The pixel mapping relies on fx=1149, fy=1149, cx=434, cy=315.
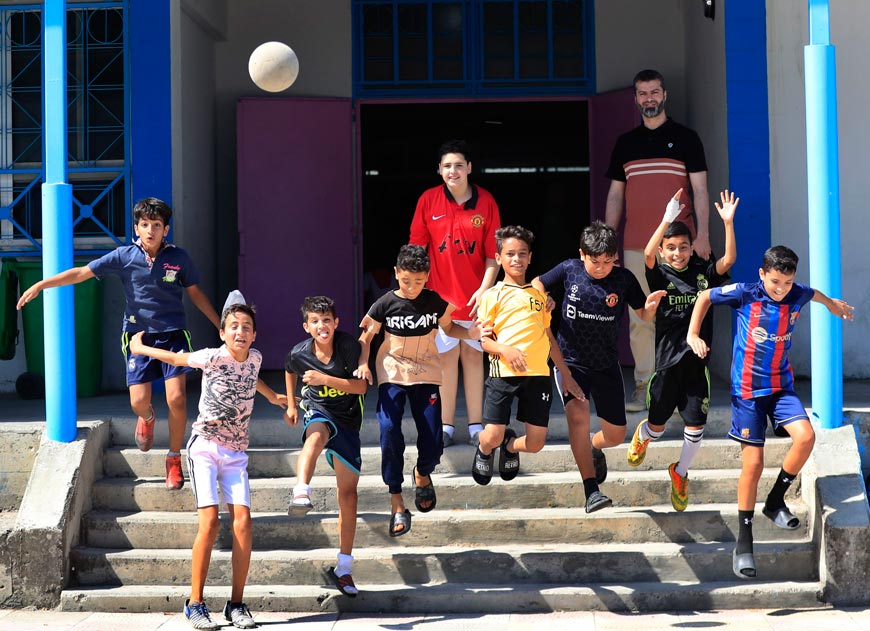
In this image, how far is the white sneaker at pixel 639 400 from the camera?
7312 mm

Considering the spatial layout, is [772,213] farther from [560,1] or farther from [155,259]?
[155,259]

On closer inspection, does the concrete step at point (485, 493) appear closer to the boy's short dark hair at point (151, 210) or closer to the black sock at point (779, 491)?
the black sock at point (779, 491)

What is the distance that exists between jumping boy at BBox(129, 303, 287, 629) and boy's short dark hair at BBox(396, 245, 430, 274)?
85 cm

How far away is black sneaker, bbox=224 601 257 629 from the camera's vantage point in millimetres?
5680

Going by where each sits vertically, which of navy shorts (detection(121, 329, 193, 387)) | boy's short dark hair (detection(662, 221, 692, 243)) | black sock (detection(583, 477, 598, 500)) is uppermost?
boy's short dark hair (detection(662, 221, 692, 243))

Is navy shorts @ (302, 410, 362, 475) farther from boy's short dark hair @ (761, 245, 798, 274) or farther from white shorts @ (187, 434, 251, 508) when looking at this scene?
boy's short dark hair @ (761, 245, 798, 274)

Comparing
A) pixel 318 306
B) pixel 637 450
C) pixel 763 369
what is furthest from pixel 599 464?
pixel 318 306

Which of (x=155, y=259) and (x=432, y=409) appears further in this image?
(x=155, y=259)

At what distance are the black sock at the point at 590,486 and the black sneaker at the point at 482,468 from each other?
525 mm

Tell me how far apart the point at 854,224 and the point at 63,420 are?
5.78m

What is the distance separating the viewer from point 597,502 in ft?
20.0

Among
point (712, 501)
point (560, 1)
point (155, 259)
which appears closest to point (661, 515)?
point (712, 501)

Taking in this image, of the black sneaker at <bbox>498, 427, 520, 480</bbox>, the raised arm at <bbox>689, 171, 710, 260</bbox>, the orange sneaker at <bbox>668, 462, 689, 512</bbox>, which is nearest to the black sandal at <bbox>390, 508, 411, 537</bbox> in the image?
the black sneaker at <bbox>498, 427, 520, 480</bbox>

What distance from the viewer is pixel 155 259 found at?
675cm
